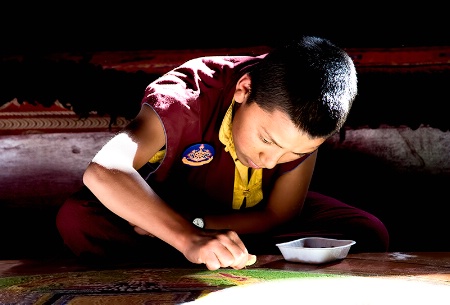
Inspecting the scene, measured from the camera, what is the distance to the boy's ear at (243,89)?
2012 mm

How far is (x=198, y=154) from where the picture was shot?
84.2 inches

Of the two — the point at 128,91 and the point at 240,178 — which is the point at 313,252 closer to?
the point at 240,178

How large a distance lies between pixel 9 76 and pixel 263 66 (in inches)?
61.4

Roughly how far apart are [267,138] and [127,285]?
0.61 metres

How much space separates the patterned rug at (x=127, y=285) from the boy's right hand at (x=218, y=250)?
2.6 inches

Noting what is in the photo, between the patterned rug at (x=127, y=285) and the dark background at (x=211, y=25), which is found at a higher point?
the dark background at (x=211, y=25)

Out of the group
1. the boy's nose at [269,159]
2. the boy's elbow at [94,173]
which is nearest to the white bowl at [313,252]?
the boy's nose at [269,159]

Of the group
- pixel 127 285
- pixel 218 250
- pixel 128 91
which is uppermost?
pixel 128 91

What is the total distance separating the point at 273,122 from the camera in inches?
72.7

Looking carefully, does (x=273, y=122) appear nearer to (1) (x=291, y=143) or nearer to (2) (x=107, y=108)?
(1) (x=291, y=143)

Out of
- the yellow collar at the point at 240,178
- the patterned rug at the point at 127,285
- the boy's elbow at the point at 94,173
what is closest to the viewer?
the patterned rug at the point at 127,285

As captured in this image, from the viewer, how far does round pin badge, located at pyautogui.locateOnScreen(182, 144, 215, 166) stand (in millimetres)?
2107

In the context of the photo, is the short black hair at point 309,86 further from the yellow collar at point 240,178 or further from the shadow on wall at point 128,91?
the shadow on wall at point 128,91

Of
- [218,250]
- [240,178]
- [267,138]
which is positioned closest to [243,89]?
[267,138]
